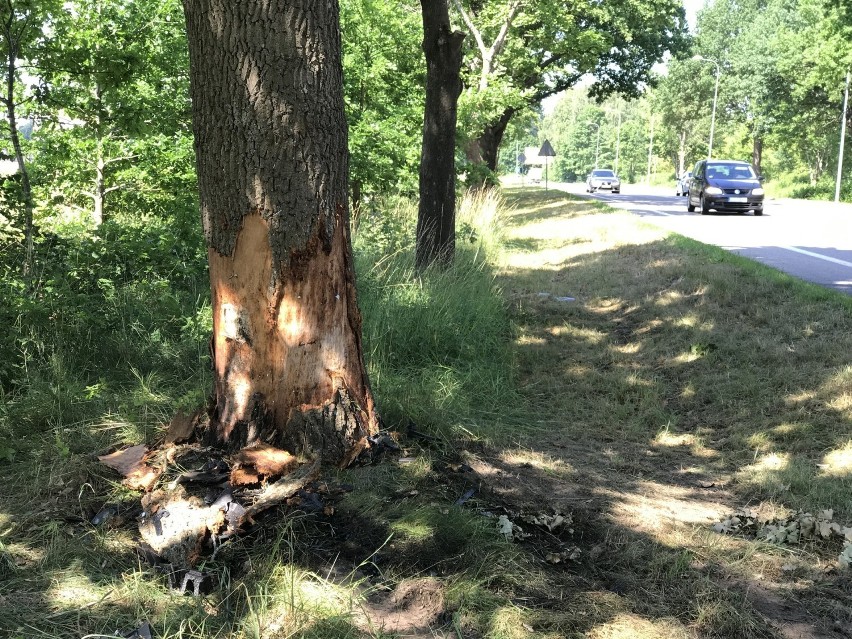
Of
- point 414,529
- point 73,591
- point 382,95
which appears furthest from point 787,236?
point 73,591

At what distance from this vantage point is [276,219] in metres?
3.75

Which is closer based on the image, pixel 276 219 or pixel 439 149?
pixel 276 219

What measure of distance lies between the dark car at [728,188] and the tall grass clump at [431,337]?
51.9ft

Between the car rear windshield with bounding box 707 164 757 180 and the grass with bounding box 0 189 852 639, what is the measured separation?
616 inches

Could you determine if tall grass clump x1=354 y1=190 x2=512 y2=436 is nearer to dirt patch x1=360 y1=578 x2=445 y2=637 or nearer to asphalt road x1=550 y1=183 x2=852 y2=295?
dirt patch x1=360 y1=578 x2=445 y2=637

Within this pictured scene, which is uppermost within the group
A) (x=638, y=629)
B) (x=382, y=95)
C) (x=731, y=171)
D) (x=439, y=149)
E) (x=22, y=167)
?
(x=382, y=95)

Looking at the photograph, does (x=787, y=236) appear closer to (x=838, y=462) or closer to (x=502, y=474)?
(x=838, y=462)

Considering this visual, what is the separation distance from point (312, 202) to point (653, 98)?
8021cm

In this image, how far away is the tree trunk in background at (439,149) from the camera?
9.23m

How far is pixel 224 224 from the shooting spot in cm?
382

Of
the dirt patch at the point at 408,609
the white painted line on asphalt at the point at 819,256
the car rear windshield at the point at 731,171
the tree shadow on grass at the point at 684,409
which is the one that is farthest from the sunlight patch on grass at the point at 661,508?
the car rear windshield at the point at 731,171

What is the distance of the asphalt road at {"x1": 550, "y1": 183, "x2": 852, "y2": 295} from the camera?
11.5 m

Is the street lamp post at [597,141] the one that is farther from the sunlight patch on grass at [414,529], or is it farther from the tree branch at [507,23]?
the sunlight patch on grass at [414,529]

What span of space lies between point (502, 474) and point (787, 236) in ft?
46.3
